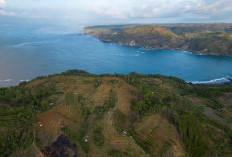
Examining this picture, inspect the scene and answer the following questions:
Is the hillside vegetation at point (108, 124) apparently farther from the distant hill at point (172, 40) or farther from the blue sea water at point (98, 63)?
the distant hill at point (172, 40)

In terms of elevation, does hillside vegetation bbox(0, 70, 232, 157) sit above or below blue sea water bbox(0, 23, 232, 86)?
above

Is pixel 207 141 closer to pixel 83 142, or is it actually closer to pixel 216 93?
pixel 83 142

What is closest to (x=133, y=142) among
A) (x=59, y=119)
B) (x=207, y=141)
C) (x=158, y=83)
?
(x=207, y=141)

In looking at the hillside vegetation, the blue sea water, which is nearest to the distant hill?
the blue sea water

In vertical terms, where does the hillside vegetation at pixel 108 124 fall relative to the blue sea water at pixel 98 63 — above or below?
above

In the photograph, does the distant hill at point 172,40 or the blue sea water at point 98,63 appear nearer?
the blue sea water at point 98,63

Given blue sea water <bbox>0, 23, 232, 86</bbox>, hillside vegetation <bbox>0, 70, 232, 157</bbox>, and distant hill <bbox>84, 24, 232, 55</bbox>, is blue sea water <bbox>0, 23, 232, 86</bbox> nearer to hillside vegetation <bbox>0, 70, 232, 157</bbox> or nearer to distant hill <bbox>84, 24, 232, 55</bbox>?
distant hill <bbox>84, 24, 232, 55</bbox>

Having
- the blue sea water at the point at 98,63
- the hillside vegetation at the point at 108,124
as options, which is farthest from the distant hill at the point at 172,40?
the hillside vegetation at the point at 108,124

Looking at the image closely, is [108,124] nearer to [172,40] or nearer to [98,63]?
[98,63]
